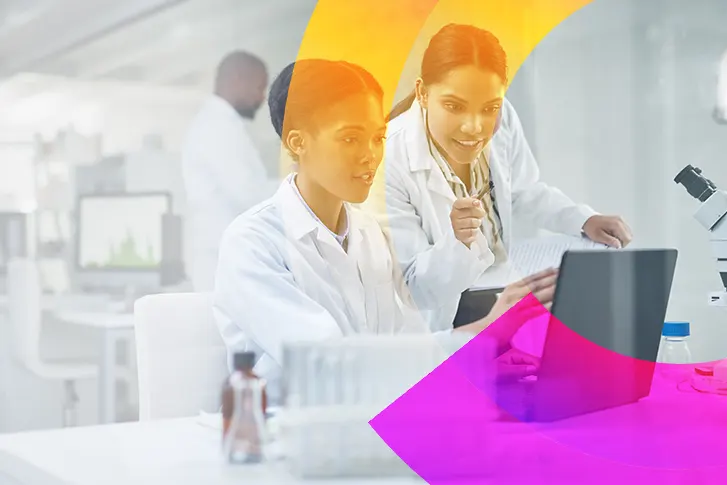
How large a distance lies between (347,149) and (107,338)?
54.9 inches

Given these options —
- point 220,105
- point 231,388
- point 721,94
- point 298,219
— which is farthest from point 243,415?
point 220,105

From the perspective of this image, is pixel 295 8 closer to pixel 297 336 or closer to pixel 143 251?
pixel 143 251

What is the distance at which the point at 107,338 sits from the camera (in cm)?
259

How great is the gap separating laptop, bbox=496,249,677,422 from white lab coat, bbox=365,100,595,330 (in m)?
0.18

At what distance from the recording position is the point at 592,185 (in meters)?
1.42

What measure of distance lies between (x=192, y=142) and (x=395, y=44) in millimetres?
1101

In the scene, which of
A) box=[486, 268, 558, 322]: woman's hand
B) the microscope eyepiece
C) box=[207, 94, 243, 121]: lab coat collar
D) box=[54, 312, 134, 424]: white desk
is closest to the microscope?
the microscope eyepiece

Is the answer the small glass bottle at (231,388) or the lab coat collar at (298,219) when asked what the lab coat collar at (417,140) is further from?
the small glass bottle at (231,388)

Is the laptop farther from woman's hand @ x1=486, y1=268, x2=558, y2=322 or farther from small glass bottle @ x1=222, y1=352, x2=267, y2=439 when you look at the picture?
small glass bottle @ x1=222, y1=352, x2=267, y2=439

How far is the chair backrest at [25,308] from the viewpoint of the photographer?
249cm

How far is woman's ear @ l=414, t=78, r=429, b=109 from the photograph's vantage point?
1.37 meters

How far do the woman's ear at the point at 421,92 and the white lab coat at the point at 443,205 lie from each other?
10 millimetres

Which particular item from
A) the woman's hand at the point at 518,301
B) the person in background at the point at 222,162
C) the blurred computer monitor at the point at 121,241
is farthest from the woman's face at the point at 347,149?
Result: the blurred computer monitor at the point at 121,241

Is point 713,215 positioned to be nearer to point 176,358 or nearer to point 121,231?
point 176,358
